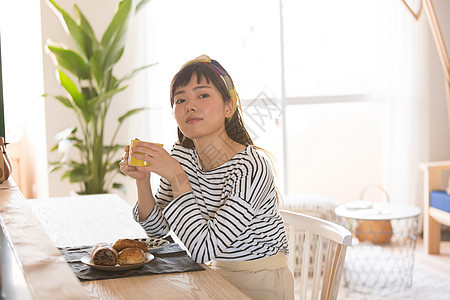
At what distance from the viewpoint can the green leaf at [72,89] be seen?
11.1ft

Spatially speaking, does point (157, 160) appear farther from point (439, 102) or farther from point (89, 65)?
point (439, 102)

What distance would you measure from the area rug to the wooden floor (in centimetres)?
15

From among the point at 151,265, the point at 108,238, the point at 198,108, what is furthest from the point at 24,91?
the point at 151,265

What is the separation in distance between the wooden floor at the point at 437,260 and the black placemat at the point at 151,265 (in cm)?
252

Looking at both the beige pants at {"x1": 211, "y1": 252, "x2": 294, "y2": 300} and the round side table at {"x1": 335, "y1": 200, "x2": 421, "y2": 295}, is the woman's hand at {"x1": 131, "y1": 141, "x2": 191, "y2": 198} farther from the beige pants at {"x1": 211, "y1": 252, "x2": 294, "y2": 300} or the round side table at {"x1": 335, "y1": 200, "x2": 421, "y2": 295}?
the round side table at {"x1": 335, "y1": 200, "x2": 421, "y2": 295}

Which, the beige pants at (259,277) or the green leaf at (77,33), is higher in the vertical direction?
the green leaf at (77,33)

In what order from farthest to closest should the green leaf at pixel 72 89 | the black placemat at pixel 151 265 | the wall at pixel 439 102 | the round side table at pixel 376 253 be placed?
the wall at pixel 439 102 → the green leaf at pixel 72 89 → the round side table at pixel 376 253 → the black placemat at pixel 151 265

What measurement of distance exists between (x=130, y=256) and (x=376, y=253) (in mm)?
2956

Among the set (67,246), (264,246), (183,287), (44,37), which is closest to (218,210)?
(264,246)

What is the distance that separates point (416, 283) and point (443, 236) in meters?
1.30

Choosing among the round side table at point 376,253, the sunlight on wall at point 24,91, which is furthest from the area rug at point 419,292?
the sunlight on wall at point 24,91

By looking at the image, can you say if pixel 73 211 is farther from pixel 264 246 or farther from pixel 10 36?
pixel 10 36

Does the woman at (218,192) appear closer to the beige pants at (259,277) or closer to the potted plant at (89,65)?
the beige pants at (259,277)

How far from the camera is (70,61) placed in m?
3.38
